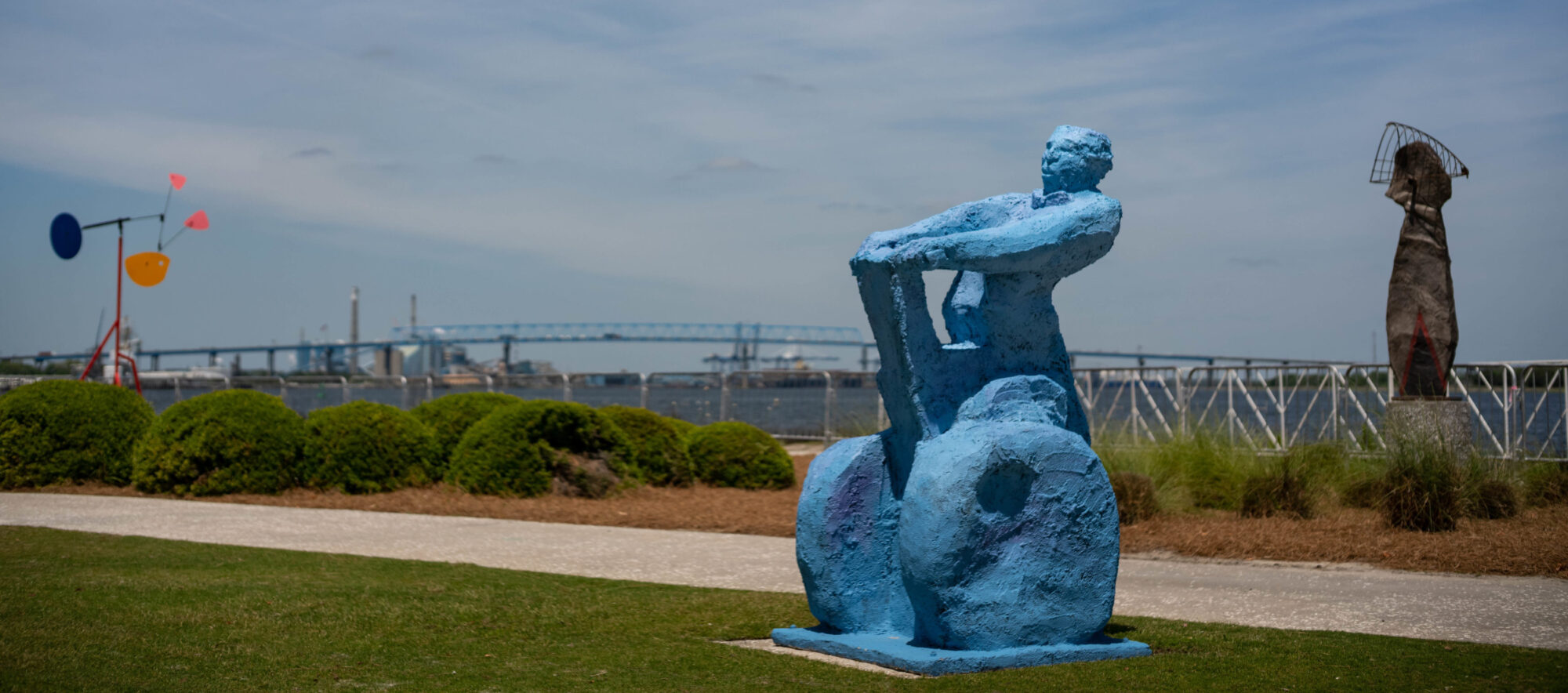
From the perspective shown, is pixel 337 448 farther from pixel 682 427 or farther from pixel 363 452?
pixel 682 427

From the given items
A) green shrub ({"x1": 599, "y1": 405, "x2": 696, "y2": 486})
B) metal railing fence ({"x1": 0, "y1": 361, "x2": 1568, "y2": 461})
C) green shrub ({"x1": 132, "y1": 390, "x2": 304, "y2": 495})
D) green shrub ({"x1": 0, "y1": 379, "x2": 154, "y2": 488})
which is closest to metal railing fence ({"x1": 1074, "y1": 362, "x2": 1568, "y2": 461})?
metal railing fence ({"x1": 0, "y1": 361, "x2": 1568, "y2": 461})

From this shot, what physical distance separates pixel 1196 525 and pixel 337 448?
901 centimetres

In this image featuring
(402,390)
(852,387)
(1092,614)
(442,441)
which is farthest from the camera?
(402,390)

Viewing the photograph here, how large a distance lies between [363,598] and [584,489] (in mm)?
6332

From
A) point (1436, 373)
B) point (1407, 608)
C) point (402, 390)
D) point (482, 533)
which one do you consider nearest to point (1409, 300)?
point (1436, 373)

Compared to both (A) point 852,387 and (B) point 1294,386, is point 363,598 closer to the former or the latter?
(B) point 1294,386

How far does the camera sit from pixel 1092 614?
505 centimetres

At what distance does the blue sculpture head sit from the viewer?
5.33 m

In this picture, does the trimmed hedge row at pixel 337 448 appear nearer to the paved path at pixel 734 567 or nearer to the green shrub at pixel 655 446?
the green shrub at pixel 655 446

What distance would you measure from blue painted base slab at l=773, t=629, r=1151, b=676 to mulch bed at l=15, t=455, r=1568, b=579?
13.7 feet

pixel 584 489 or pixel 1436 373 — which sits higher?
pixel 1436 373

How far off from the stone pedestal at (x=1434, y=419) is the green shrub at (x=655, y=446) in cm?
736

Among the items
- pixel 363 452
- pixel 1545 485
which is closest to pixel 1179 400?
pixel 1545 485

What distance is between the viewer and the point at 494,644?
18.2ft
